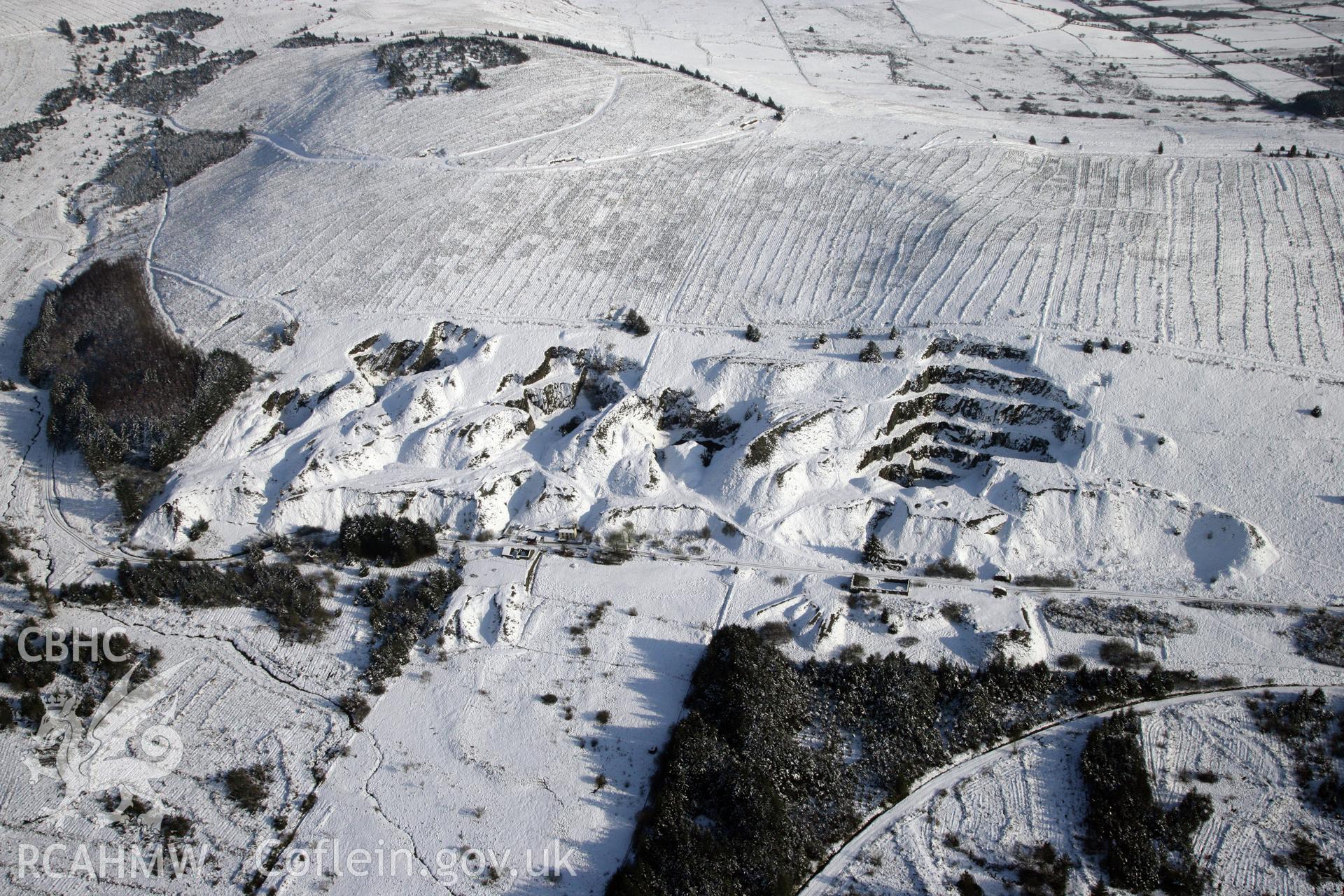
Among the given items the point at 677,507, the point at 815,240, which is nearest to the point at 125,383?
the point at 677,507

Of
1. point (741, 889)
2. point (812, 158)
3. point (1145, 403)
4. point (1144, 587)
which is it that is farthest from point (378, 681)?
point (812, 158)

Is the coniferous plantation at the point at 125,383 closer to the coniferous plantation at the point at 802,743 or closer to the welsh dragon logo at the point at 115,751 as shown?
the welsh dragon logo at the point at 115,751

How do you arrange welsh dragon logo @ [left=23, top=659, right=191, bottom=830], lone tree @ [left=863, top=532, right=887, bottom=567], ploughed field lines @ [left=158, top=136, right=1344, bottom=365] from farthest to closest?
ploughed field lines @ [left=158, top=136, right=1344, bottom=365] → lone tree @ [left=863, top=532, right=887, bottom=567] → welsh dragon logo @ [left=23, top=659, right=191, bottom=830]

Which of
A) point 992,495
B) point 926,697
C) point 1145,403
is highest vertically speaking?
point 1145,403

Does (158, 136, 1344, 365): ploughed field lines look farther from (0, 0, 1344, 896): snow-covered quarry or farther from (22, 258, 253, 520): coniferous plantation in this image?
(22, 258, 253, 520): coniferous plantation

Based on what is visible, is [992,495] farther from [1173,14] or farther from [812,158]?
[1173,14]

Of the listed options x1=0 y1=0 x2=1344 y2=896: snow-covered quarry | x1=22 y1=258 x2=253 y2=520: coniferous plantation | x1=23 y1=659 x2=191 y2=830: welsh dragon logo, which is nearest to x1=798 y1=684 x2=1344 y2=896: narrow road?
x1=0 y1=0 x2=1344 y2=896: snow-covered quarry

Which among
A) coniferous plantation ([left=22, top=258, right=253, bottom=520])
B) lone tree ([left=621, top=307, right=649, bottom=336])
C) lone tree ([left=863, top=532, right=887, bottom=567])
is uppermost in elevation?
lone tree ([left=621, top=307, right=649, bottom=336])
